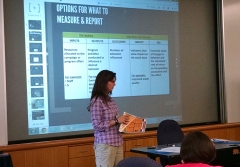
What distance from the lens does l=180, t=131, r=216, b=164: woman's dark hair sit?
2434 mm

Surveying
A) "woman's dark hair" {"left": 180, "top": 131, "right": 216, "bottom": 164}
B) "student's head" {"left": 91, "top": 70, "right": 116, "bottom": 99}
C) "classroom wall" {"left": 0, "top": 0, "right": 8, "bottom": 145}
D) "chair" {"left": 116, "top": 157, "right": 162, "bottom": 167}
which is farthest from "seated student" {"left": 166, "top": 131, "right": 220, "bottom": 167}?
"classroom wall" {"left": 0, "top": 0, "right": 8, "bottom": 145}

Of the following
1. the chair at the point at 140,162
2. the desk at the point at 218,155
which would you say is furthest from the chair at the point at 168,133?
the chair at the point at 140,162

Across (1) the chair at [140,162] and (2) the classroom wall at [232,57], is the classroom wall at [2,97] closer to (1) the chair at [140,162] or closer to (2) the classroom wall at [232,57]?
(1) the chair at [140,162]

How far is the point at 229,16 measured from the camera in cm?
648

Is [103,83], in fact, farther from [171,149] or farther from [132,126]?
[171,149]

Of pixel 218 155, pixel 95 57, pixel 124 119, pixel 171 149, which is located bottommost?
pixel 218 155

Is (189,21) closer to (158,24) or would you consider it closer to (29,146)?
(158,24)

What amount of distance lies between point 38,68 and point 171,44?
6.65ft

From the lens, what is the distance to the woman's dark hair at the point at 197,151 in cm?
243

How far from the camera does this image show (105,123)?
13.3ft

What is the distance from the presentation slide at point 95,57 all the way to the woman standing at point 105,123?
1.08 m

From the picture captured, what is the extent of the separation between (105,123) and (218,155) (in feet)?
4.11

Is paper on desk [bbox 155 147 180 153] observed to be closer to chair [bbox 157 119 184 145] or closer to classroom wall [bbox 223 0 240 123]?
chair [bbox 157 119 184 145]

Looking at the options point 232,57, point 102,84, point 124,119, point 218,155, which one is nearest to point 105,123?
point 124,119
